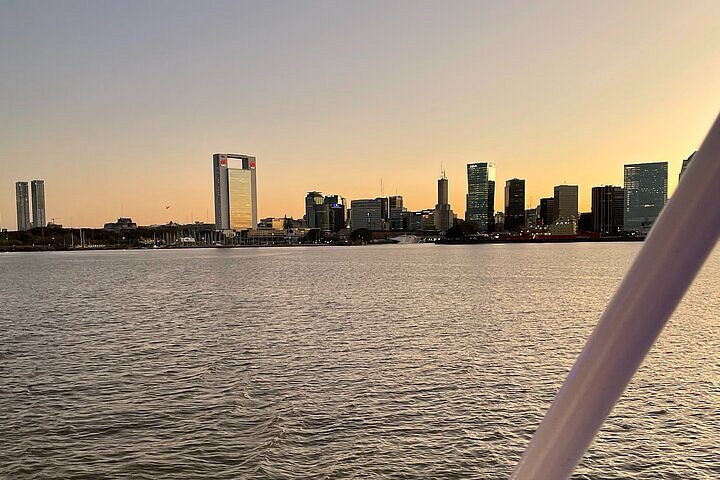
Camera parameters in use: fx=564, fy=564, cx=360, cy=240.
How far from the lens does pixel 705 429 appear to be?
1352 centimetres

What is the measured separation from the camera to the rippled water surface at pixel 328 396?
12062 mm

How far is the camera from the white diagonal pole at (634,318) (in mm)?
616

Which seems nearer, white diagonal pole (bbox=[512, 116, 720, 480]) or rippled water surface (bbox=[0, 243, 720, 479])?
white diagonal pole (bbox=[512, 116, 720, 480])

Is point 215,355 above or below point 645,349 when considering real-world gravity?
below

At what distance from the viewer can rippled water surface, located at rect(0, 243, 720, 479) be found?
12.1 meters

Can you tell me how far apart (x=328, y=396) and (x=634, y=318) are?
16.5 meters

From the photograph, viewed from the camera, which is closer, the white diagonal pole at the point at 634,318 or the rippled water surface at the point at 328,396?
the white diagonal pole at the point at 634,318

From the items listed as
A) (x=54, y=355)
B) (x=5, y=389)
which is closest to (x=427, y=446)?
(x=5, y=389)

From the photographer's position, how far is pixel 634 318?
69 cm

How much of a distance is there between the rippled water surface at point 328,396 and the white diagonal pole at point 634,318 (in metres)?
1.65

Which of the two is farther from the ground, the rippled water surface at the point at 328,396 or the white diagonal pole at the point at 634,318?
the white diagonal pole at the point at 634,318

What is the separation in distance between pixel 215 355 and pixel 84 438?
30.9 ft

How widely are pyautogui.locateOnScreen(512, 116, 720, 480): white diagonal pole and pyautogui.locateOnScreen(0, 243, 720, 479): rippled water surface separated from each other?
165cm

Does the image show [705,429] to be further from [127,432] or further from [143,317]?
[143,317]
